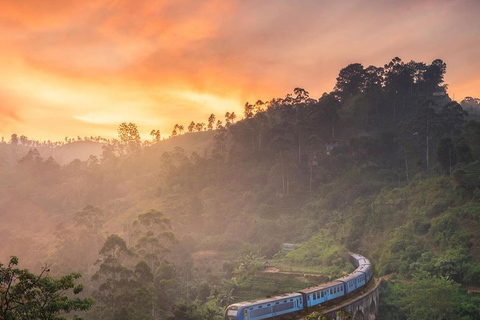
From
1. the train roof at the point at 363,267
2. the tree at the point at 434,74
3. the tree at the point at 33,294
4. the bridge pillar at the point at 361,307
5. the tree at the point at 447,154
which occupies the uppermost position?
the tree at the point at 434,74

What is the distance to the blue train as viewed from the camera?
92.5 ft

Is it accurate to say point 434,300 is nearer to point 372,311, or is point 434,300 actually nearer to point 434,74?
point 372,311

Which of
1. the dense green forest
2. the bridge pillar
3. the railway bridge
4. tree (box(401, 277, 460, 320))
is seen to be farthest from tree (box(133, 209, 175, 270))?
tree (box(401, 277, 460, 320))

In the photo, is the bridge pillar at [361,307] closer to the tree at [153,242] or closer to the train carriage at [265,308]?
the train carriage at [265,308]

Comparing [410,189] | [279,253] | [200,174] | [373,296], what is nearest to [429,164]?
[410,189]

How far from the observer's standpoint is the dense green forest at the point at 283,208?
42844 millimetres

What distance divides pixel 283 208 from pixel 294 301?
153 feet

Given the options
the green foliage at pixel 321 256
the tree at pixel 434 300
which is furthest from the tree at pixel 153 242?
the tree at pixel 434 300

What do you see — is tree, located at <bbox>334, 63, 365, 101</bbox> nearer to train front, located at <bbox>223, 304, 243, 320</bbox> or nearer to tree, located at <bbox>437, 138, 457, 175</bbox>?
tree, located at <bbox>437, 138, 457, 175</bbox>

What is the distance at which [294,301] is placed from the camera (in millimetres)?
A: 31578

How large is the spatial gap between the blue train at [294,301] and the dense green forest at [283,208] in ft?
16.8

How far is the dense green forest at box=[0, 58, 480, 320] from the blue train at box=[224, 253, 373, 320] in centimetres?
513

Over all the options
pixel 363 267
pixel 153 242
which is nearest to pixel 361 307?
pixel 363 267

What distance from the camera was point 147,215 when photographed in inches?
2458
